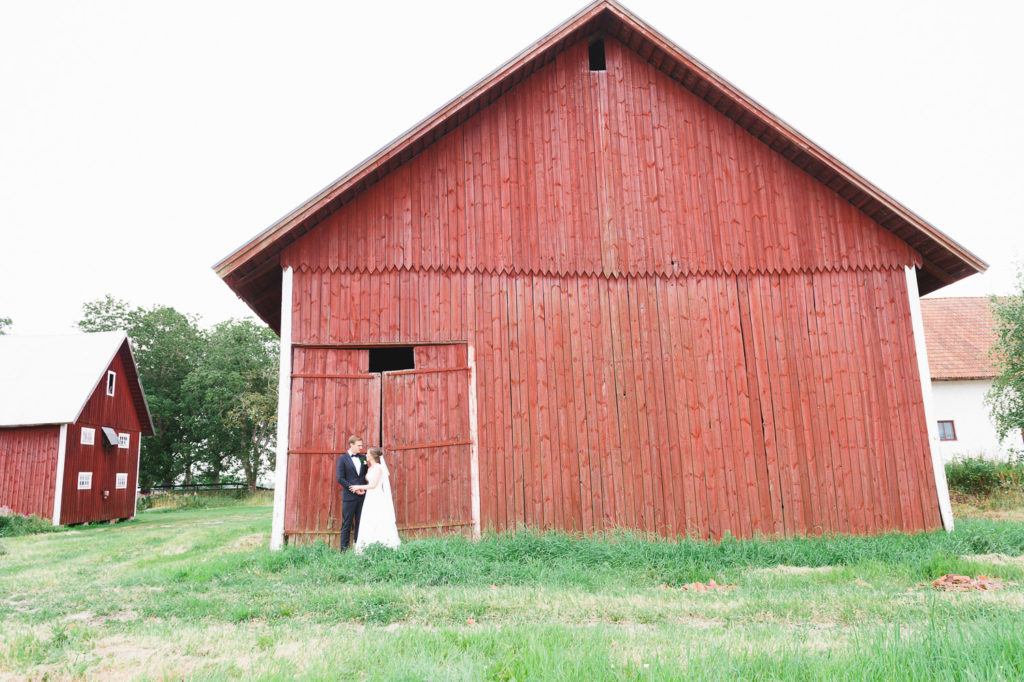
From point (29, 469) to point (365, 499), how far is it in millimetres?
20320

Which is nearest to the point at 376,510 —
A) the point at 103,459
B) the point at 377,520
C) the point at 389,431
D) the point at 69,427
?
the point at 377,520

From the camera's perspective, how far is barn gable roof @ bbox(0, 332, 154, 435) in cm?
2386

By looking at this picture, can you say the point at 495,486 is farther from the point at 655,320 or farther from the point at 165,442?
the point at 165,442

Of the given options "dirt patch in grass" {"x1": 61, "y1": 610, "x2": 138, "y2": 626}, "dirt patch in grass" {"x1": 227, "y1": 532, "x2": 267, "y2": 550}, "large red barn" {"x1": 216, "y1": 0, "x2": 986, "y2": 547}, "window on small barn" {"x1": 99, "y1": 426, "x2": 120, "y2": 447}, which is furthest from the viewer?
"window on small barn" {"x1": 99, "y1": 426, "x2": 120, "y2": 447}

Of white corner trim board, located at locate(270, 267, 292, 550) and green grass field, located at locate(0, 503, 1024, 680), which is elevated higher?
white corner trim board, located at locate(270, 267, 292, 550)

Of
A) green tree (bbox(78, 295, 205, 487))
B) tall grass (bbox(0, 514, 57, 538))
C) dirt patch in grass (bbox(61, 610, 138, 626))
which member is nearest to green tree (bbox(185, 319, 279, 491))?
green tree (bbox(78, 295, 205, 487))

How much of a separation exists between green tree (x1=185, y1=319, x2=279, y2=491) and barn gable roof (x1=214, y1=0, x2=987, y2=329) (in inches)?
1502

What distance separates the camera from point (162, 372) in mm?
50000

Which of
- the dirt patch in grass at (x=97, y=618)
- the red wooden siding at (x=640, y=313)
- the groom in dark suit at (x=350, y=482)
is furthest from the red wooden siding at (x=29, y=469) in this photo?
the dirt patch in grass at (x=97, y=618)

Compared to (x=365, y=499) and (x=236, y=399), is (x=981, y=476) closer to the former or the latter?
(x=365, y=499)

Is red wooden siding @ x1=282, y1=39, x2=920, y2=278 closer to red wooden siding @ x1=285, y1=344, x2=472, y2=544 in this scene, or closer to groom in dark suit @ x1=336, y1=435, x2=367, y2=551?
red wooden siding @ x1=285, y1=344, x2=472, y2=544

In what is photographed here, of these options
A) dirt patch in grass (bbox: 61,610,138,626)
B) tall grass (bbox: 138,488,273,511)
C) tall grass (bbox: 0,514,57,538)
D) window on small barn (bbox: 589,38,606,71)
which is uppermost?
window on small barn (bbox: 589,38,606,71)

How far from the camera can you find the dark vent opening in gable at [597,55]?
39.6 ft

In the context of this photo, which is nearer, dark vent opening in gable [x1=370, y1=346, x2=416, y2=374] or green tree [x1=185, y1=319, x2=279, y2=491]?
dark vent opening in gable [x1=370, y1=346, x2=416, y2=374]
